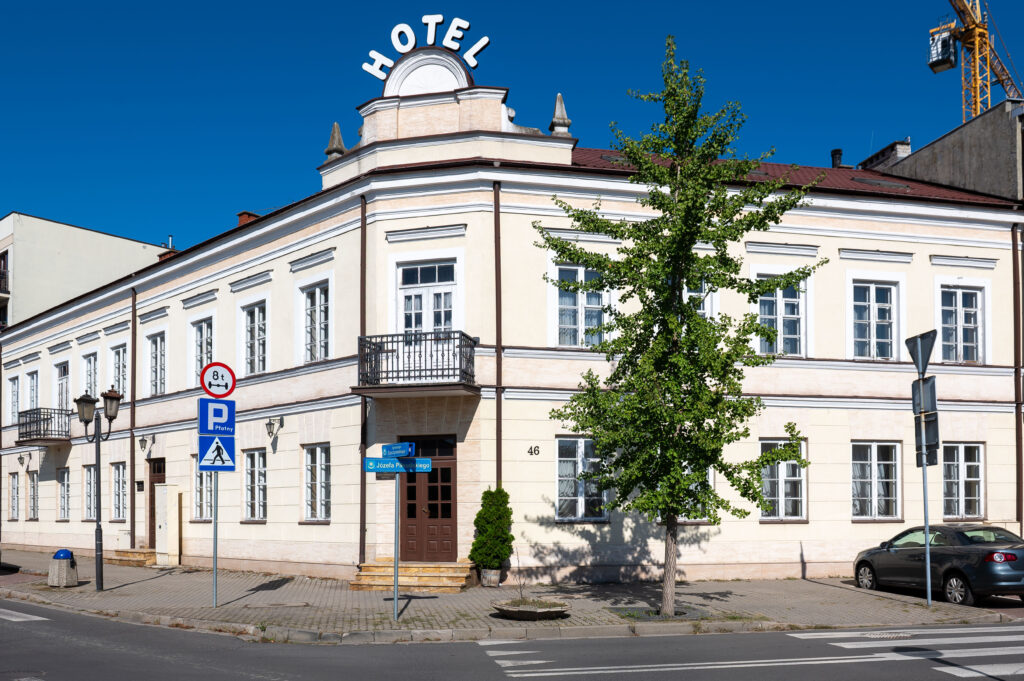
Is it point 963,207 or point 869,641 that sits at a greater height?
point 963,207

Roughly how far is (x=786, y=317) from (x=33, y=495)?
90.4 ft

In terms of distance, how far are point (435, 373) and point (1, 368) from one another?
26.8 m

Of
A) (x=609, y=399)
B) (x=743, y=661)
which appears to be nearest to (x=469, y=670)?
(x=743, y=661)

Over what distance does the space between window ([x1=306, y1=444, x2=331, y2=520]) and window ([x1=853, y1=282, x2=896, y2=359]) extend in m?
12.0

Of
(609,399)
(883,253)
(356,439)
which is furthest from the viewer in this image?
(883,253)

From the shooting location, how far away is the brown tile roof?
22.0 meters

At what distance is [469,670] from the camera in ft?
36.1

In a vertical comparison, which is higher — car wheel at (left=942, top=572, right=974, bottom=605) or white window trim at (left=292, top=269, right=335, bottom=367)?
white window trim at (left=292, top=269, right=335, bottom=367)

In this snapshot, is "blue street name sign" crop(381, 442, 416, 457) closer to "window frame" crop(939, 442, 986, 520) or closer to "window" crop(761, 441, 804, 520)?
"window" crop(761, 441, 804, 520)

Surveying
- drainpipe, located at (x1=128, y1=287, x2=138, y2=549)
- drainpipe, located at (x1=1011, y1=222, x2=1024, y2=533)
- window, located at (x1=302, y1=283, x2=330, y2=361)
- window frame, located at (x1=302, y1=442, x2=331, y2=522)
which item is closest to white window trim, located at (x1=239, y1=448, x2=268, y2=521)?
window frame, located at (x1=302, y1=442, x2=331, y2=522)

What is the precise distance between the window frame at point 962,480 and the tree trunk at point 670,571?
9587mm

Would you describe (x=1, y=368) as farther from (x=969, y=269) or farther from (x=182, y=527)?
(x=969, y=269)

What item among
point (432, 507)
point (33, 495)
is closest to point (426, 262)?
point (432, 507)

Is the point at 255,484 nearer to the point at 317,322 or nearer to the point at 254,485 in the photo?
the point at 254,485
